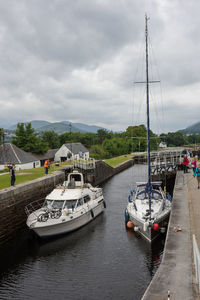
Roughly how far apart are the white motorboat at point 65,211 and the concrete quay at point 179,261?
7154mm

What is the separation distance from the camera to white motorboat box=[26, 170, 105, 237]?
59.0 feet

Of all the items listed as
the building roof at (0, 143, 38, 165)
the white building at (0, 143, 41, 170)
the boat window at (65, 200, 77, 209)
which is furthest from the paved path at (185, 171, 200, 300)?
the building roof at (0, 143, 38, 165)

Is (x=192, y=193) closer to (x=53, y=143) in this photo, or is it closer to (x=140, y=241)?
(x=140, y=241)

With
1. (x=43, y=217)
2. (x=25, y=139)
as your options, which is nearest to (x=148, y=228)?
(x=43, y=217)

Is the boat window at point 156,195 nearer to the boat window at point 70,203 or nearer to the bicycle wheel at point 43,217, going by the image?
the boat window at point 70,203

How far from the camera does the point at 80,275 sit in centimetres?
1373

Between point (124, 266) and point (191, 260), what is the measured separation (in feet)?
16.4

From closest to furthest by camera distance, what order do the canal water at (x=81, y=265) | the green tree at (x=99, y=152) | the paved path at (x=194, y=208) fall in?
the canal water at (x=81, y=265) < the paved path at (x=194, y=208) < the green tree at (x=99, y=152)

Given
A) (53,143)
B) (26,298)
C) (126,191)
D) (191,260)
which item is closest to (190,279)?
(191,260)

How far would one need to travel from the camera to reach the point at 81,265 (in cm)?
1492

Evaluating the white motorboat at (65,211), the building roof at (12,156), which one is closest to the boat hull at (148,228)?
the white motorboat at (65,211)

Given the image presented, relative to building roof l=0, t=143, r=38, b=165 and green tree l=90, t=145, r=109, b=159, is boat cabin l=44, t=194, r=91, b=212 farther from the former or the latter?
green tree l=90, t=145, r=109, b=159

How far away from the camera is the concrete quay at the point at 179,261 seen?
841 centimetres

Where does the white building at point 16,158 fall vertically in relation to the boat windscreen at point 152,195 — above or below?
above
